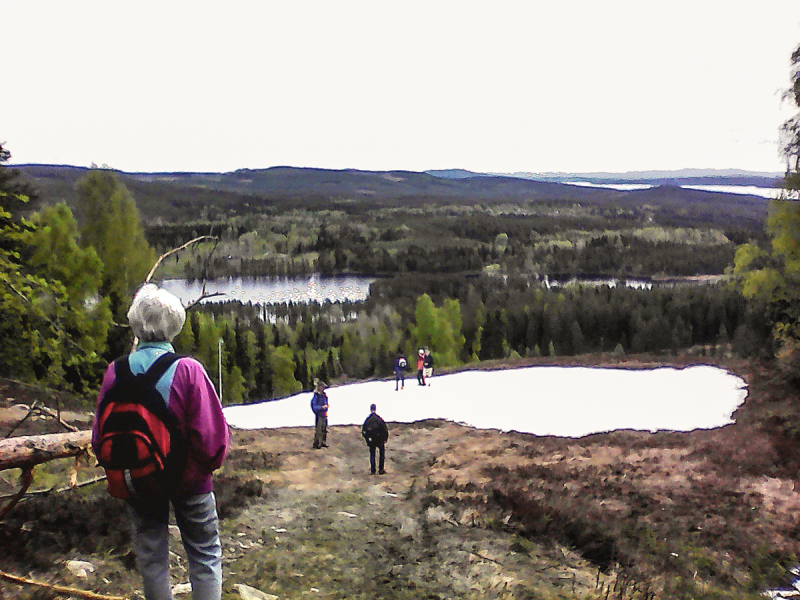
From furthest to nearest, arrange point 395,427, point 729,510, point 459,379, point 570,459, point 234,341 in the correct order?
point 234,341
point 459,379
point 395,427
point 570,459
point 729,510

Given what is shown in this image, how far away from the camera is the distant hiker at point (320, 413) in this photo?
14951 mm

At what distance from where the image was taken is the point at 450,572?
6.54m

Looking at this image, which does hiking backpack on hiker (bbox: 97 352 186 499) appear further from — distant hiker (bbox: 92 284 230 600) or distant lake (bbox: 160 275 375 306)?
distant lake (bbox: 160 275 375 306)

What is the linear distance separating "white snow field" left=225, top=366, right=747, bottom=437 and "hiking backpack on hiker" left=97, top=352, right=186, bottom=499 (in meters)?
14.0

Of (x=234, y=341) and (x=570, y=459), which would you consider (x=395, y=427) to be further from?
(x=234, y=341)

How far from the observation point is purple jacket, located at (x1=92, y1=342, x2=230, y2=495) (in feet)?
11.6

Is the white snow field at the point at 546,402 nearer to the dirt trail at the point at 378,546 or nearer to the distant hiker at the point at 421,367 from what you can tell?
the distant hiker at the point at 421,367

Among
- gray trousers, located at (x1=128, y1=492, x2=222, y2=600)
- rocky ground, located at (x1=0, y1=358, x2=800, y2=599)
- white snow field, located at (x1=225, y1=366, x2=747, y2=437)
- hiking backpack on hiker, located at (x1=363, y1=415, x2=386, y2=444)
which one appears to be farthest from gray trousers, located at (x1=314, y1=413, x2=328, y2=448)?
gray trousers, located at (x1=128, y1=492, x2=222, y2=600)

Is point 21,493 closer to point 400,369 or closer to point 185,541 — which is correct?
point 185,541

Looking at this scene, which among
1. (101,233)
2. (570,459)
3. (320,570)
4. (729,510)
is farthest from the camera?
(101,233)

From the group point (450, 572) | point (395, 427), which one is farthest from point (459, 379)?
point (450, 572)

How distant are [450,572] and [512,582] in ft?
2.06

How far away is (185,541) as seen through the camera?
152 inches

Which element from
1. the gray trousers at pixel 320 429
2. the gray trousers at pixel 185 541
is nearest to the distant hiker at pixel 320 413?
the gray trousers at pixel 320 429
